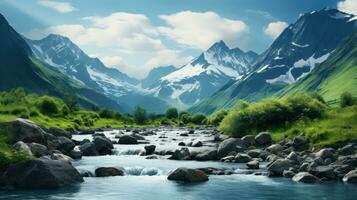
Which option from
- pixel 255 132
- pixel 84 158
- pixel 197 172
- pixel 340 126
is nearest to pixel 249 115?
pixel 255 132

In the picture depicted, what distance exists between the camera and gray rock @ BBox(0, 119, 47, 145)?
2721 inches

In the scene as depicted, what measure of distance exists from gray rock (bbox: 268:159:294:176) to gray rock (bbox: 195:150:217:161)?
19.1 meters

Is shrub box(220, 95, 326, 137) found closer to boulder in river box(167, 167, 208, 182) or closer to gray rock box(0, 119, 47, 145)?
gray rock box(0, 119, 47, 145)

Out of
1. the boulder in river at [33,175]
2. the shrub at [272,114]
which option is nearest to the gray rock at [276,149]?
the shrub at [272,114]

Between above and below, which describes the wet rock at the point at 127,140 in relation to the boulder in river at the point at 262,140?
below

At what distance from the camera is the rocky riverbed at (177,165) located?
168ft

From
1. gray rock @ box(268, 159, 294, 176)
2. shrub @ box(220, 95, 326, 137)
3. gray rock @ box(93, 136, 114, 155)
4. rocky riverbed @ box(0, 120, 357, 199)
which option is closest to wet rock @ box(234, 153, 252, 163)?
rocky riverbed @ box(0, 120, 357, 199)

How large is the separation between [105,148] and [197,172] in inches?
1427

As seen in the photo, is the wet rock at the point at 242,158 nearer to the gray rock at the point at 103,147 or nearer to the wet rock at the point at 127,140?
the gray rock at the point at 103,147

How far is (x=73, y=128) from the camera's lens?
6658 inches

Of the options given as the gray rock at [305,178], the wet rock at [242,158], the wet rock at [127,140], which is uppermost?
the wet rock at [127,140]

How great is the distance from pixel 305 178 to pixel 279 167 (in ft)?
18.5

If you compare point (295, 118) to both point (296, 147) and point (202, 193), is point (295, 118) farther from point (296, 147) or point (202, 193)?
point (202, 193)

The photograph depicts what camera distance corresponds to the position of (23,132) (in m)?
71.3
